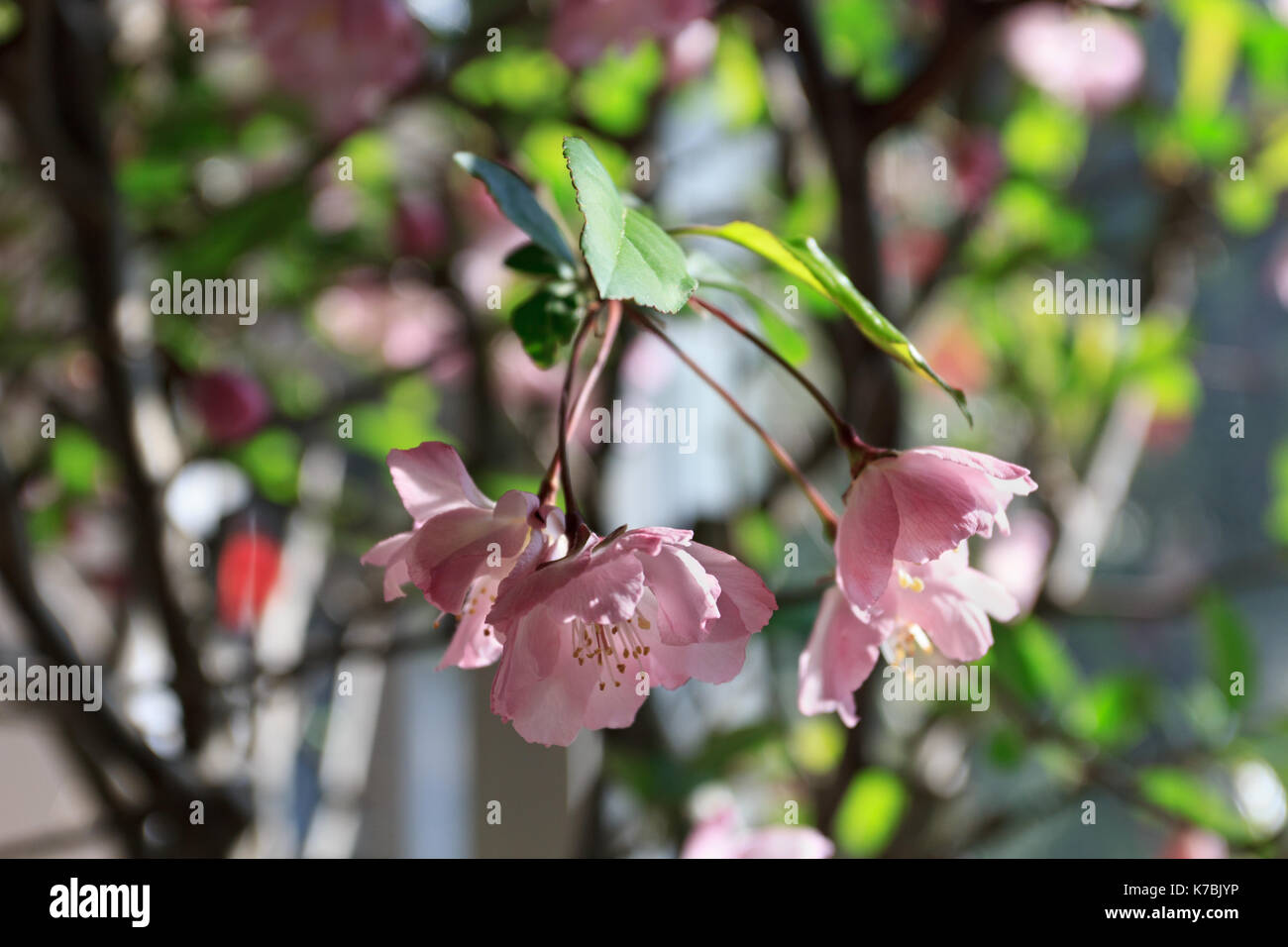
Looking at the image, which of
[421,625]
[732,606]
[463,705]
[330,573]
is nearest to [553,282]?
[732,606]

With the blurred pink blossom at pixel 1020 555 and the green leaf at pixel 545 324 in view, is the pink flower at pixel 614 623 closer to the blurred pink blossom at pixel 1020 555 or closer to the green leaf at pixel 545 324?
the green leaf at pixel 545 324

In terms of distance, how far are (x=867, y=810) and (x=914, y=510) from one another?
574 millimetres

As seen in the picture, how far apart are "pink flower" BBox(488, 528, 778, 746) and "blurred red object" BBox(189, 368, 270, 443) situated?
0.70 meters

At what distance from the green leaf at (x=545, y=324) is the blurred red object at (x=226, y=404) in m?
0.68

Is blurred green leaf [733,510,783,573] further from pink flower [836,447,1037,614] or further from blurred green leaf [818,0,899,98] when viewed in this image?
pink flower [836,447,1037,614]

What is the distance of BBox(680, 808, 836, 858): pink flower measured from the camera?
62 centimetres

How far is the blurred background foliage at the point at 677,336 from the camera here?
793 millimetres

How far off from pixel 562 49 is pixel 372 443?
52 cm

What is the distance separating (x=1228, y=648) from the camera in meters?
0.95

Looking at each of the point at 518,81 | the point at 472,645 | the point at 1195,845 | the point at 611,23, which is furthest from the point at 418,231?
the point at 1195,845

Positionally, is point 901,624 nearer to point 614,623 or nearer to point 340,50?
point 614,623

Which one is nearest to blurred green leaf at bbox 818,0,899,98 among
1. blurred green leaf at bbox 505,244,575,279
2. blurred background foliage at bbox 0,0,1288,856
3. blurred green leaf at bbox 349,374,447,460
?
blurred background foliage at bbox 0,0,1288,856

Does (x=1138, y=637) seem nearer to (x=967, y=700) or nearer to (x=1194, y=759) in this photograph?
(x=1194, y=759)

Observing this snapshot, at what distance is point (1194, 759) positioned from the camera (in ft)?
3.23
